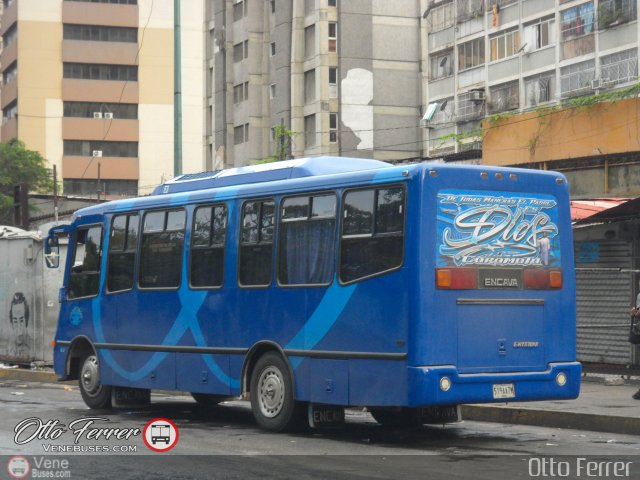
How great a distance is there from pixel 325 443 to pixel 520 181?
11.5ft

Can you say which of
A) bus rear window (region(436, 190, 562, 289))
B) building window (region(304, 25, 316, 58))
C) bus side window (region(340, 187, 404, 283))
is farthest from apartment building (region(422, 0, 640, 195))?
bus side window (region(340, 187, 404, 283))

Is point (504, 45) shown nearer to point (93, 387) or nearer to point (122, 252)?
point (122, 252)

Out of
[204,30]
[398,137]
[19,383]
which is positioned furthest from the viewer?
[204,30]

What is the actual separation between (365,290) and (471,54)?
51460 mm

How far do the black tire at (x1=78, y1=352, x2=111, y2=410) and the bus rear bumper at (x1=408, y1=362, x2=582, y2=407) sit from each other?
6.48m

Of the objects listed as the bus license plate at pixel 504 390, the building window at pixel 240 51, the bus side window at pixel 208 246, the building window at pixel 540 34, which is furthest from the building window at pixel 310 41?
the bus license plate at pixel 504 390

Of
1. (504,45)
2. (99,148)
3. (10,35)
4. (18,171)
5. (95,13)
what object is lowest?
(18,171)

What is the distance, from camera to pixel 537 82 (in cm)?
5688

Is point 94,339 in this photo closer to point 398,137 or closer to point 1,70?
point 398,137

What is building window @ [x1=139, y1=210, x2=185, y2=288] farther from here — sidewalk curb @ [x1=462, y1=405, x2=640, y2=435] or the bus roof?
sidewalk curb @ [x1=462, y1=405, x2=640, y2=435]

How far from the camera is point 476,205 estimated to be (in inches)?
515

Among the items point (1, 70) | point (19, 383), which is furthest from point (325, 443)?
point (1, 70)

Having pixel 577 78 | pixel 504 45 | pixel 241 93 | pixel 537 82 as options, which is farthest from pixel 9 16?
pixel 577 78

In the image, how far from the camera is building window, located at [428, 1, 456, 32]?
64.9 meters
